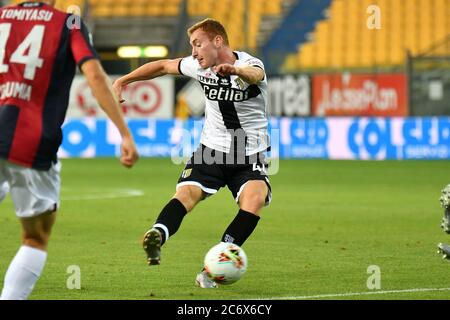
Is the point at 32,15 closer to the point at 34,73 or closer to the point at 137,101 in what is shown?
the point at 34,73

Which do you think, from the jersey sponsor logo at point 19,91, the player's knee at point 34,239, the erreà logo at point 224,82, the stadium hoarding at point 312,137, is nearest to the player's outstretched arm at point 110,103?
the jersey sponsor logo at point 19,91

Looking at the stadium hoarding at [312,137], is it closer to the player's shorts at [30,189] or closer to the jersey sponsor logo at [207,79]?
the jersey sponsor logo at [207,79]

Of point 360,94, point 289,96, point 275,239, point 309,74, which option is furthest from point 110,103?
point 309,74

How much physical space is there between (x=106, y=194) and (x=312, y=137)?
974 centimetres

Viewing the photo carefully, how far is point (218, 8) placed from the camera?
3203 centimetres

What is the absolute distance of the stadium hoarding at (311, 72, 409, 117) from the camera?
83.9 feet

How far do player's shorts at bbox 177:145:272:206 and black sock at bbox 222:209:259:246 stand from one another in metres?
0.27

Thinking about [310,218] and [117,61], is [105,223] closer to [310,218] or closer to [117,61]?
[310,218]

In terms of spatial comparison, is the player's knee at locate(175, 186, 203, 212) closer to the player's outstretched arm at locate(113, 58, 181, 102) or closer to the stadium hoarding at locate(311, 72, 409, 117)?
the player's outstretched arm at locate(113, 58, 181, 102)

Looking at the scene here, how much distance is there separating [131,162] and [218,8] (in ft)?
87.1

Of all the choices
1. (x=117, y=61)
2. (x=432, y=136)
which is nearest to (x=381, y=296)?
(x=432, y=136)

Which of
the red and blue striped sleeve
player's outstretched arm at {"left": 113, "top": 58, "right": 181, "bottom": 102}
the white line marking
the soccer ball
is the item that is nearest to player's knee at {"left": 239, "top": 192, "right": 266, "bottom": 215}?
the soccer ball

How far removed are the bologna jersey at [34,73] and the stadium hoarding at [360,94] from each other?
20067 millimetres

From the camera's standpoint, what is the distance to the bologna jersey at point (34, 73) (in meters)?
5.96
